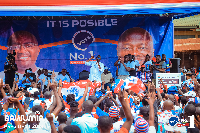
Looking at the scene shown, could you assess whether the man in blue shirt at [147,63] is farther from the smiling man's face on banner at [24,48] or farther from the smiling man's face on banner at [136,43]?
the smiling man's face on banner at [24,48]

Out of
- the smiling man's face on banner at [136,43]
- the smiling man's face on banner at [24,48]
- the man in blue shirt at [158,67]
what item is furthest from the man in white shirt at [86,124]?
the smiling man's face on banner at [24,48]

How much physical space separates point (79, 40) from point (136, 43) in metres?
2.51

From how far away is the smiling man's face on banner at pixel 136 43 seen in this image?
9.82m

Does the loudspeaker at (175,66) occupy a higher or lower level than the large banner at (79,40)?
lower

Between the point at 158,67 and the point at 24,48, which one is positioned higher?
the point at 24,48

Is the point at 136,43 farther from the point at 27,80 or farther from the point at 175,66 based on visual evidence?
the point at 27,80

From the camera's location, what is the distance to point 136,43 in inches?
390

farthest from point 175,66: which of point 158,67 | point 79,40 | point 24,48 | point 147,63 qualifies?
point 24,48

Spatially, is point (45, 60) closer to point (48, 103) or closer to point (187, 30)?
point (48, 103)

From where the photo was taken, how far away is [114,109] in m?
2.78

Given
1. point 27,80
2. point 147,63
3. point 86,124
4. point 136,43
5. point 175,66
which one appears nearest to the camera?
point 86,124

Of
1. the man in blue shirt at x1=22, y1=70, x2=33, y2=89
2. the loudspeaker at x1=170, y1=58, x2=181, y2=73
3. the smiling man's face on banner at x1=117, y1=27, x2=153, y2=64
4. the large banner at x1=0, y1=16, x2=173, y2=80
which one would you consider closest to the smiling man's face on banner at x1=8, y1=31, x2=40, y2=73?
the large banner at x1=0, y1=16, x2=173, y2=80

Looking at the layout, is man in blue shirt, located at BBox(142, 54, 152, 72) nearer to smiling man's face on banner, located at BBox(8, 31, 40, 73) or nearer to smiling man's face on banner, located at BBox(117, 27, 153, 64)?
smiling man's face on banner, located at BBox(117, 27, 153, 64)

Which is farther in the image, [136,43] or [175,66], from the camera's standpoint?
[136,43]
